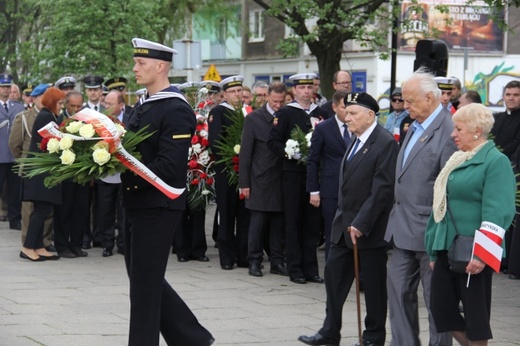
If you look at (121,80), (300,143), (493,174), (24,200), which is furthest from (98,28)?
(493,174)

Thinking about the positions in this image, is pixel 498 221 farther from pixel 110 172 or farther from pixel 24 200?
pixel 24 200

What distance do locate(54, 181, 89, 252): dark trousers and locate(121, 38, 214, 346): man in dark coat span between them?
6.74 m

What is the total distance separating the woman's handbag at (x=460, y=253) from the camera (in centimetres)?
703

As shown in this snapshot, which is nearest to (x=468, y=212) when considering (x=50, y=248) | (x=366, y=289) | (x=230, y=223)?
(x=366, y=289)

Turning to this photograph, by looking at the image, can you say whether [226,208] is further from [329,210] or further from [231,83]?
[329,210]

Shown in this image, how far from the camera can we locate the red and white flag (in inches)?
271

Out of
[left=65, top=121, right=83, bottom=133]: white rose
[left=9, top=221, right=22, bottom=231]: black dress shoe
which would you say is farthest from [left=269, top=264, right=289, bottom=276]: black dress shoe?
[left=9, top=221, right=22, bottom=231]: black dress shoe

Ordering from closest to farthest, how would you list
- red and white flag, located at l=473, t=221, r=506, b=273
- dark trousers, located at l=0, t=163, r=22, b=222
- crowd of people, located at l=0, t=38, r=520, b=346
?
red and white flag, located at l=473, t=221, r=506, b=273 < crowd of people, located at l=0, t=38, r=520, b=346 < dark trousers, located at l=0, t=163, r=22, b=222

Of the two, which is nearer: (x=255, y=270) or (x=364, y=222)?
(x=364, y=222)

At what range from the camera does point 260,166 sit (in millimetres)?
12695

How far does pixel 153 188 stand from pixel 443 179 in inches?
77.9

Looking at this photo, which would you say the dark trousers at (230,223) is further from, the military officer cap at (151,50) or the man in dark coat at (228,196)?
the military officer cap at (151,50)

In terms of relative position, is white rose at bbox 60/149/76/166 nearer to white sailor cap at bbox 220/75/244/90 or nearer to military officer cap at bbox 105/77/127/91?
white sailor cap at bbox 220/75/244/90

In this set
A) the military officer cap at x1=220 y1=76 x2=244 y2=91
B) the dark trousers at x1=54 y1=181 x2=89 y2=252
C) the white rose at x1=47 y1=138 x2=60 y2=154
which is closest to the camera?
the white rose at x1=47 y1=138 x2=60 y2=154
